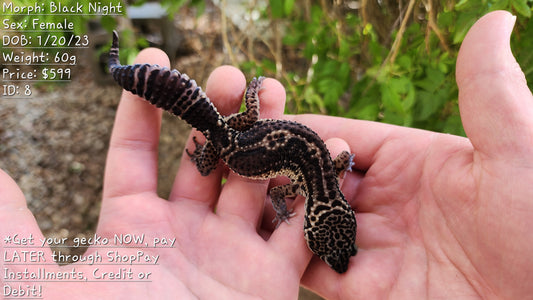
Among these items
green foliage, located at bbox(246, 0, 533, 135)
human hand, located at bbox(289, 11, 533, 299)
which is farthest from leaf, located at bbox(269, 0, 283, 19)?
human hand, located at bbox(289, 11, 533, 299)

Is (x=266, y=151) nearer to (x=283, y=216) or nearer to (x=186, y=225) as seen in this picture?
(x=283, y=216)

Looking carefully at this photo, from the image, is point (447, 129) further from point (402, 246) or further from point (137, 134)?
point (137, 134)

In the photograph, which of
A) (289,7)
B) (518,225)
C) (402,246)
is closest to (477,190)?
(518,225)

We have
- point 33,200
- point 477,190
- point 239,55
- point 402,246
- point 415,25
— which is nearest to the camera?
point 477,190

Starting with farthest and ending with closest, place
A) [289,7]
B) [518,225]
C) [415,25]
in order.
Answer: [415,25]
[289,7]
[518,225]

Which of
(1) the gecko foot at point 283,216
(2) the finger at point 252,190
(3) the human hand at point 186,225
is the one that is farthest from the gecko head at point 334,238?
(2) the finger at point 252,190

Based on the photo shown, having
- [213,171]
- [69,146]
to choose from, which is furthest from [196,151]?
[69,146]
